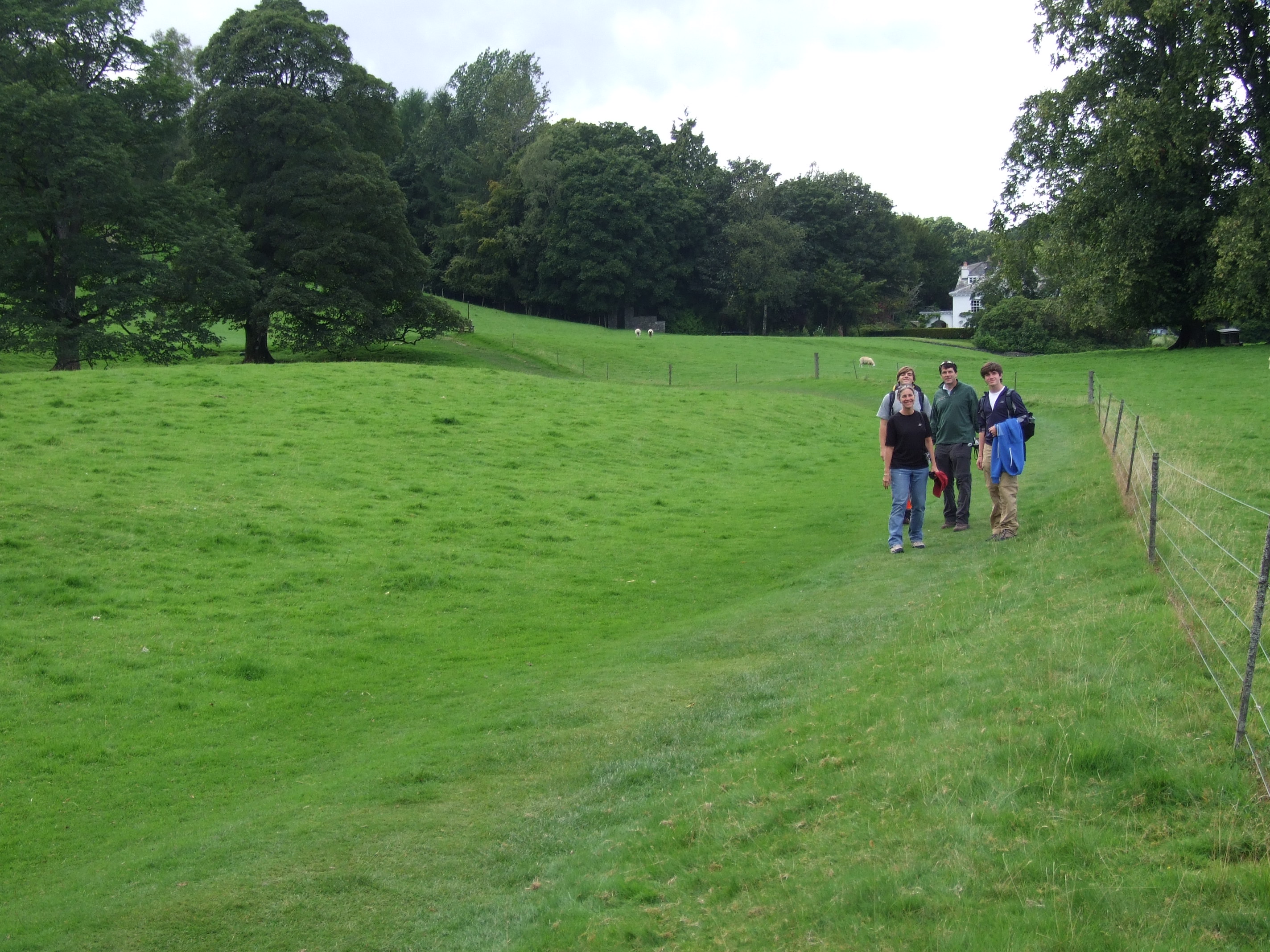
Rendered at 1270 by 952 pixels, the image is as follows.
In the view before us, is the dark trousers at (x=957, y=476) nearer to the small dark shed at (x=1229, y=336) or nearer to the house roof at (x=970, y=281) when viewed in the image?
the small dark shed at (x=1229, y=336)

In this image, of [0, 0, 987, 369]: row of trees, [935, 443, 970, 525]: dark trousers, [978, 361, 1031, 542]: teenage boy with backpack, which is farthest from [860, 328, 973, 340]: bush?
[978, 361, 1031, 542]: teenage boy with backpack

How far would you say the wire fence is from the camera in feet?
19.0

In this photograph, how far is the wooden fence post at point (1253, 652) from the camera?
5.61 meters

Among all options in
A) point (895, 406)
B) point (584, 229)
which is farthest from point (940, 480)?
point (584, 229)

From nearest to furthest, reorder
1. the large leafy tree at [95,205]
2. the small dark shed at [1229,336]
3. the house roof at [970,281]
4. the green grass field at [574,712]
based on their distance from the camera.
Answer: the green grass field at [574,712], the large leafy tree at [95,205], the small dark shed at [1229,336], the house roof at [970,281]

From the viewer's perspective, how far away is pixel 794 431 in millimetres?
31391

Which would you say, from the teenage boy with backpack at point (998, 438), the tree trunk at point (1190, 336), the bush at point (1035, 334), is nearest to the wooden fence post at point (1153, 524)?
the teenage boy with backpack at point (998, 438)

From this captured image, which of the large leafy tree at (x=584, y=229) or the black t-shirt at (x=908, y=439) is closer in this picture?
the black t-shirt at (x=908, y=439)

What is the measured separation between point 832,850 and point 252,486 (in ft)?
52.1

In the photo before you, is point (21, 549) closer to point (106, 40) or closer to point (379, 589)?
point (379, 589)

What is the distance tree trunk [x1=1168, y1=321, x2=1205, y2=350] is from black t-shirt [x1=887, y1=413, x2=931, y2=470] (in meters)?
45.5

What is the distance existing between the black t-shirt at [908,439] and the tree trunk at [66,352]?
108 ft

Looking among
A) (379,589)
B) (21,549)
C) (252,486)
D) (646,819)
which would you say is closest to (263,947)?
(646,819)

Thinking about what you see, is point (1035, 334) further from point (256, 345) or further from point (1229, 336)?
point (256, 345)
